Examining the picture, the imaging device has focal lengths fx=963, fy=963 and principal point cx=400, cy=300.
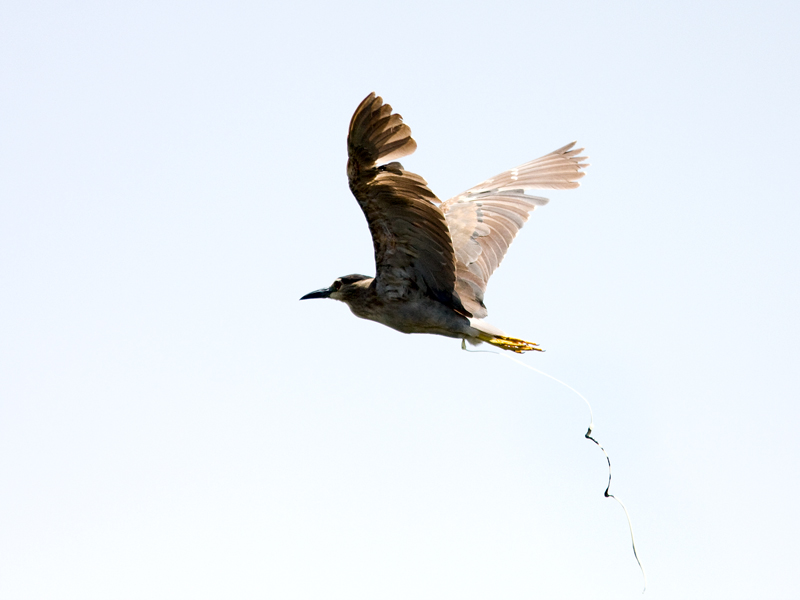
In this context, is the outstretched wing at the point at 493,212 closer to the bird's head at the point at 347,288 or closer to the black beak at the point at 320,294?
the bird's head at the point at 347,288

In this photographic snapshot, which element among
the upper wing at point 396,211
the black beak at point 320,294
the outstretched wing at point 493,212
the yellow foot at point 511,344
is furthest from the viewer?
the outstretched wing at point 493,212

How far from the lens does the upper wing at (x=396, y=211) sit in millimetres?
7586

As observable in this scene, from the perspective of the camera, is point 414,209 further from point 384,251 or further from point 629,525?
point 629,525

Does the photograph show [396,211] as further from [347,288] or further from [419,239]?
[347,288]

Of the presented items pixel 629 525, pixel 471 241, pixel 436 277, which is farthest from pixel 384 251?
pixel 629 525

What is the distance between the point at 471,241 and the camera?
10.6m

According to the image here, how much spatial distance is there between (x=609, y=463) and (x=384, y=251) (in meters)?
2.70

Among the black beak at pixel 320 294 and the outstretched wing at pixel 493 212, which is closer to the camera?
the black beak at pixel 320 294

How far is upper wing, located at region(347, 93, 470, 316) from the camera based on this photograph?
7586 millimetres

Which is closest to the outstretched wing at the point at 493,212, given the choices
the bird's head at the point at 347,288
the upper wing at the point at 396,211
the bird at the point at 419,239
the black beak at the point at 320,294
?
the bird at the point at 419,239

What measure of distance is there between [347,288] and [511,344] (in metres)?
1.67

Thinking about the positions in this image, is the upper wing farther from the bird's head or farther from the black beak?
the black beak

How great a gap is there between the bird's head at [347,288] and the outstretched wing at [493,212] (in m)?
0.98

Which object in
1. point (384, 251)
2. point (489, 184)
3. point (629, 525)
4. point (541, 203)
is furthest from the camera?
point (489, 184)
